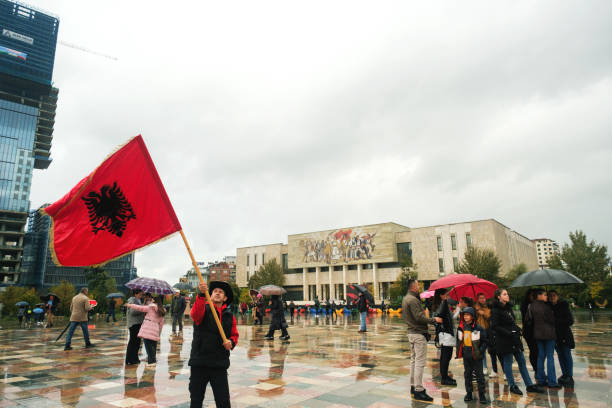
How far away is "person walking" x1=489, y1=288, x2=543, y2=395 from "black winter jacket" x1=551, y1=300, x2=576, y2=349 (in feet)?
2.92

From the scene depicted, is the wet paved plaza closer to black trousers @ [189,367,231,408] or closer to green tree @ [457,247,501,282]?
black trousers @ [189,367,231,408]

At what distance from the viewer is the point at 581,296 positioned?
36688 millimetres

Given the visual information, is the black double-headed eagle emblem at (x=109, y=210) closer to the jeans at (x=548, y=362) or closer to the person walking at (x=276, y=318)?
the jeans at (x=548, y=362)

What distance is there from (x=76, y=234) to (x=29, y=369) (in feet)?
18.8

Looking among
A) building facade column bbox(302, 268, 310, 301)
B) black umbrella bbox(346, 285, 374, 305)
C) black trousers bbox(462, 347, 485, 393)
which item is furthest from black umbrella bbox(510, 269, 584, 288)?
building facade column bbox(302, 268, 310, 301)

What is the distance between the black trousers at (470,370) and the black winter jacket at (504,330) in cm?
83

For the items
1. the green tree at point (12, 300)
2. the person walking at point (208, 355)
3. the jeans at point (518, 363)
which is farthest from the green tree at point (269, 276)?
the person walking at point (208, 355)

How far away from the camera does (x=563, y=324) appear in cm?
651

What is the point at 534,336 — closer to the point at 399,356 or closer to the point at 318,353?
the point at 399,356

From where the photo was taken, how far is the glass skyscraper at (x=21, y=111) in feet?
292

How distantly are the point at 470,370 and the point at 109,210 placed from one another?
5559 mm

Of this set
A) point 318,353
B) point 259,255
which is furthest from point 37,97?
point 318,353

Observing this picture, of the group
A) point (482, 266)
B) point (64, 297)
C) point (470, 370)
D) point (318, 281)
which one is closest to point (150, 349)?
point (470, 370)

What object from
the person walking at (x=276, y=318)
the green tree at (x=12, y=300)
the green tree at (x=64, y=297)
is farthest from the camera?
the green tree at (x=12, y=300)
